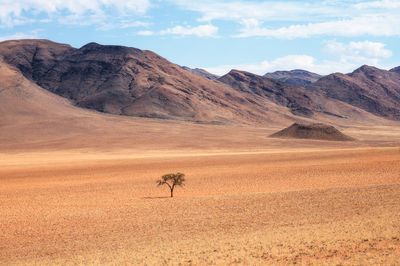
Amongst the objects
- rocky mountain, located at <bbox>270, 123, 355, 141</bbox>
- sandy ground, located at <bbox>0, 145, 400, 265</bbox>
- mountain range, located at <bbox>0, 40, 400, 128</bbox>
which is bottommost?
sandy ground, located at <bbox>0, 145, 400, 265</bbox>

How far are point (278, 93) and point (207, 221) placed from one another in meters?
176

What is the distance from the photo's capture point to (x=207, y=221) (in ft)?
61.2

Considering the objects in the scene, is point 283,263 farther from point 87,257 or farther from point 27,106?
point 27,106

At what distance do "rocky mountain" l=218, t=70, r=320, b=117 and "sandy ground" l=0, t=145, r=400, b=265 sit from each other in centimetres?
14303

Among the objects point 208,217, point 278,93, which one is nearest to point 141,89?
point 278,93

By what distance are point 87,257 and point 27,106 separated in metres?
107

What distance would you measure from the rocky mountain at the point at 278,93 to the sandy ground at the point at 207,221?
469 feet

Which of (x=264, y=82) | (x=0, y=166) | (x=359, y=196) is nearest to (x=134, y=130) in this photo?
(x=0, y=166)

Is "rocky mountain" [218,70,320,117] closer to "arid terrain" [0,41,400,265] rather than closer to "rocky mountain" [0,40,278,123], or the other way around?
"rocky mountain" [0,40,278,123]

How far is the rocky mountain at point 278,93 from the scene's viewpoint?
179150mm

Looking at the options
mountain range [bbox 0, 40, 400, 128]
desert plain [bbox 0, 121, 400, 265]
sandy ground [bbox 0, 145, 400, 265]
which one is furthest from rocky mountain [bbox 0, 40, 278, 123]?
sandy ground [bbox 0, 145, 400, 265]

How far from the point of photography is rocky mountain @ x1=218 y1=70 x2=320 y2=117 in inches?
7053

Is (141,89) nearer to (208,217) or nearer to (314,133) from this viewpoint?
(314,133)

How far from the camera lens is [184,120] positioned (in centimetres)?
12631
